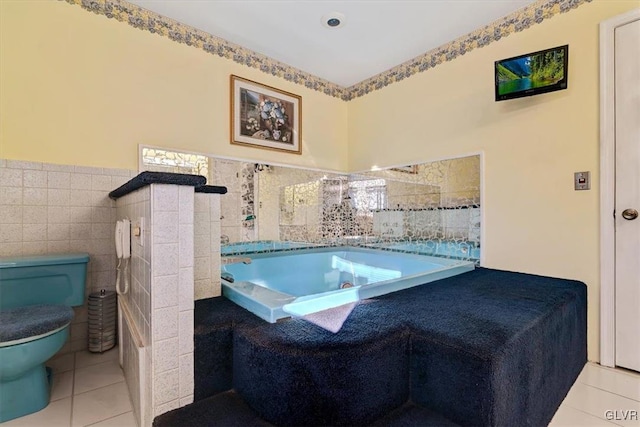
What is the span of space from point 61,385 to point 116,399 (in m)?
0.39

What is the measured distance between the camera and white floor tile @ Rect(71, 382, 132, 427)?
1.28 m

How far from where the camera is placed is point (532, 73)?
1.97 m

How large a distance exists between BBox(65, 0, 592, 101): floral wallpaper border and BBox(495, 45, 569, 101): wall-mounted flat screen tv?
13.5 inches

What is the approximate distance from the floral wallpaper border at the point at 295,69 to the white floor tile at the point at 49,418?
2.39 meters

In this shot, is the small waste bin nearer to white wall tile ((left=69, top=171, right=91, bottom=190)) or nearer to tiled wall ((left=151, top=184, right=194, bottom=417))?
white wall tile ((left=69, top=171, right=91, bottom=190))

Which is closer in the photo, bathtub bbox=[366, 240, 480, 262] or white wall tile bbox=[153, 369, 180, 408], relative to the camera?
white wall tile bbox=[153, 369, 180, 408]

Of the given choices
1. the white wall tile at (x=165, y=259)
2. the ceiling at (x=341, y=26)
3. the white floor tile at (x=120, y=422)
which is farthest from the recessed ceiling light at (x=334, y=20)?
the white floor tile at (x=120, y=422)

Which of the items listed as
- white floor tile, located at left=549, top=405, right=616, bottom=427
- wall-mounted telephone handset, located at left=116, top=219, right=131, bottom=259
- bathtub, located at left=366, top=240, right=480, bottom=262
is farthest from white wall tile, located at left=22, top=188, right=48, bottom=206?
white floor tile, located at left=549, top=405, right=616, bottom=427

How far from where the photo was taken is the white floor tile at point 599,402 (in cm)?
134

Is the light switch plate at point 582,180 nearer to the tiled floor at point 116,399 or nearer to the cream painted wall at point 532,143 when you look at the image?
the cream painted wall at point 532,143

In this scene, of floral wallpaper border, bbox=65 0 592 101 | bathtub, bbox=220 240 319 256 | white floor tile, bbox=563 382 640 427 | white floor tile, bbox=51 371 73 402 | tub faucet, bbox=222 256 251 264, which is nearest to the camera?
white floor tile, bbox=563 382 640 427

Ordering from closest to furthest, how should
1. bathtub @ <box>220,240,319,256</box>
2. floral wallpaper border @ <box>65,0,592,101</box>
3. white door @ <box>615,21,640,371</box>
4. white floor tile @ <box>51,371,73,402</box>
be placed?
white floor tile @ <box>51,371,73,402</box>
white door @ <box>615,21,640,371</box>
floral wallpaper border @ <box>65,0,592,101</box>
bathtub @ <box>220,240,319,256</box>

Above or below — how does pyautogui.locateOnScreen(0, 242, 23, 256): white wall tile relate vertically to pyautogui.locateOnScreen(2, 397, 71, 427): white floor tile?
above

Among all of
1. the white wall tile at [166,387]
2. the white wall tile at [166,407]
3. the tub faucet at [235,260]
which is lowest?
the white wall tile at [166,407]
